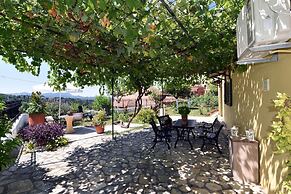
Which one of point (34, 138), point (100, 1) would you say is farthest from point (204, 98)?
point (100, 1)

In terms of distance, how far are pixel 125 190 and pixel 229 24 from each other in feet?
14.4

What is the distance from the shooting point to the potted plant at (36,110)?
37.6 ft

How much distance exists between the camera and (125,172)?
663 centimetres

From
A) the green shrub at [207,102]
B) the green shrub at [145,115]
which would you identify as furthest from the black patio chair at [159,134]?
the green shrub at [207,102]

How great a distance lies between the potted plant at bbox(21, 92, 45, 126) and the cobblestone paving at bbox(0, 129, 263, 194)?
9.75 feet

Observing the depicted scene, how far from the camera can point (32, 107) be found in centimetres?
1160

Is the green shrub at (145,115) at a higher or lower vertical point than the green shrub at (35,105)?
lower

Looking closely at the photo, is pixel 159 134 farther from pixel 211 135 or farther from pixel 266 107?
pixel 266 107

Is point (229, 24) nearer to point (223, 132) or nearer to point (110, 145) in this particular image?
point (110, 145)

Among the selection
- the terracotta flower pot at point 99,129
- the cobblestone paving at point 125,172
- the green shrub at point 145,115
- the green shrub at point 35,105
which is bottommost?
the cobblestone paving at point 125,172

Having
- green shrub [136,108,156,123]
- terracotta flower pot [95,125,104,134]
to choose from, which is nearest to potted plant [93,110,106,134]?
terracotta flower pot [95,125,104,134]

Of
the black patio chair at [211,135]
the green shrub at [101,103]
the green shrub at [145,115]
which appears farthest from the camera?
the green shrub at [101,103]

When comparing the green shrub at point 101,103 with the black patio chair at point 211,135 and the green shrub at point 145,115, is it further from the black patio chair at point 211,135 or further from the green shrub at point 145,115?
the black patio chair at point 211,135

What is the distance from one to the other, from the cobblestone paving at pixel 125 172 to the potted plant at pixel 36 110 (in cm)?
297
